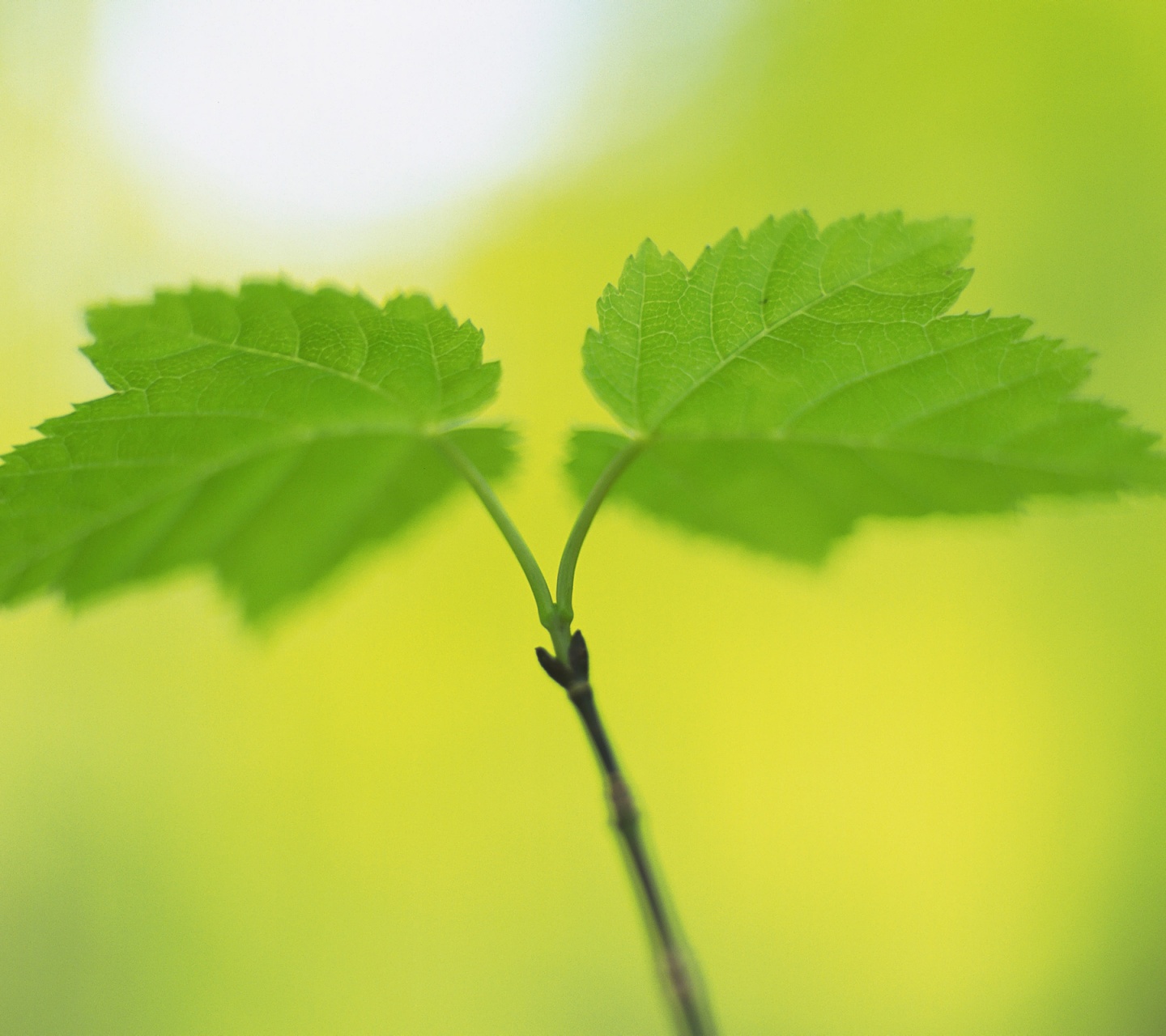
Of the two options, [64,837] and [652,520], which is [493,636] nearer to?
[64,837]

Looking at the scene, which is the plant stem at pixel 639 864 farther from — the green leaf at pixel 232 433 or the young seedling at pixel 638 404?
the green leaf at pixel 232 433

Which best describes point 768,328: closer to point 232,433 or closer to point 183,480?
point 232,433

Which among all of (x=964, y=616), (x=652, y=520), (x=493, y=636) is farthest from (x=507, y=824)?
(x=652, y=520)

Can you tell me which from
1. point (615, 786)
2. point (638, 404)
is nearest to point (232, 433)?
point (638, 404)

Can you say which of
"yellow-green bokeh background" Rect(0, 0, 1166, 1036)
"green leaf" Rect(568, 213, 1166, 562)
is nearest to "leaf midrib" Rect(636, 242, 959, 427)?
"green leaf" Rect(568, 213, 1166, 562)

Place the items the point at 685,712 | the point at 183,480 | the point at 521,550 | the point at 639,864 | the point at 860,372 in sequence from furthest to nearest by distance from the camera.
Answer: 1. the point at 685,712
2. the point at 183,480
3. the point at 860,372
4. the point at 521,550
5. the point at 639,864

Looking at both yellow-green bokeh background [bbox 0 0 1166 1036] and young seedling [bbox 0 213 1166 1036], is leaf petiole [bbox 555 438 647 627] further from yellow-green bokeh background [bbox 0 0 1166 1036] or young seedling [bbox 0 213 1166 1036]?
yellow-green bokeh background [bbox 0 0 1166 1036]

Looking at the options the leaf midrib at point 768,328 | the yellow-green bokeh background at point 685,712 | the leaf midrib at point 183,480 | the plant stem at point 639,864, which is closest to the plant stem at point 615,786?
the plant stem at point 639,864
